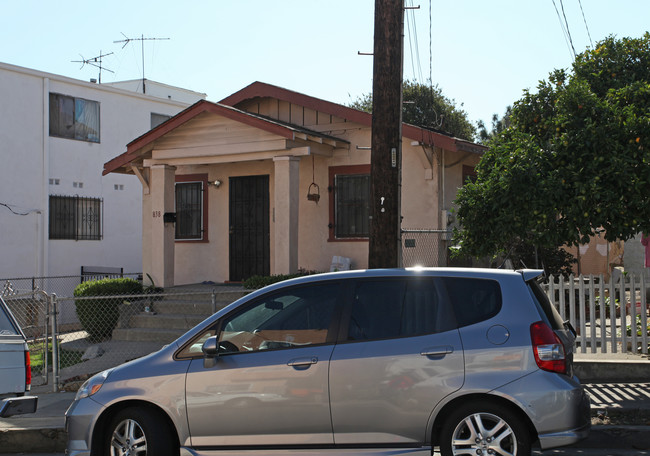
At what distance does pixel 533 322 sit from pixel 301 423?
1.87 meters

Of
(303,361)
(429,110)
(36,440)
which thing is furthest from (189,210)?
(429,110)

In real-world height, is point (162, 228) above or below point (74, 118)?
below

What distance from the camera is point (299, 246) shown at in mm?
14820

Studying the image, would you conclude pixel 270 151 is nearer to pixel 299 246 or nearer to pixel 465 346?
pixel 299 246

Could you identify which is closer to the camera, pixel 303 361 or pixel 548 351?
pixel 548 351

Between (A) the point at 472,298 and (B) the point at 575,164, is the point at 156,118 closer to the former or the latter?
(B) the point at 575,164

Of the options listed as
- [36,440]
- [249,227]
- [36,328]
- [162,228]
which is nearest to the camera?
[36,440]

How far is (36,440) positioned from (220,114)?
24.7 ft

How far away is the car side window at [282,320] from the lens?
562cm

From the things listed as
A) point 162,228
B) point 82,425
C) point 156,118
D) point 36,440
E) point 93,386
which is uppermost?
point 156,118

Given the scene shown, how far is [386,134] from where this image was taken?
8.44 m

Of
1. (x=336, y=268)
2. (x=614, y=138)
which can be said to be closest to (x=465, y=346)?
(x=614, y=138)

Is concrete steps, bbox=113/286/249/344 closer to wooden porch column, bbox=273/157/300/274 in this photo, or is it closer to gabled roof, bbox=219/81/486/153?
wooden porch column, bbox=273/157/300/274

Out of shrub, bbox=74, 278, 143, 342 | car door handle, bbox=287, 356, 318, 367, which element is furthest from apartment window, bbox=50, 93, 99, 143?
car door handle, bbox=287, 356, 318, 367
